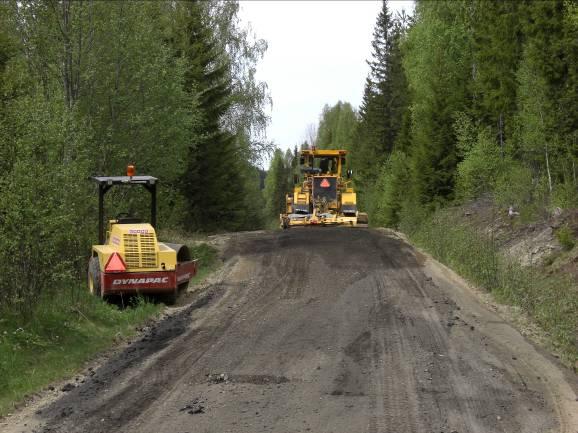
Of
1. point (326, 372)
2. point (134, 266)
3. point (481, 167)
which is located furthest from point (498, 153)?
point (326, 372)

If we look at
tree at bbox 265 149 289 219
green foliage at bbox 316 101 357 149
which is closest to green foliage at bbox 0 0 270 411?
green foliage at bbox 316 101 357 149

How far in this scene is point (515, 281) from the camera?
12.7 m

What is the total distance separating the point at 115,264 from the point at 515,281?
7.60m

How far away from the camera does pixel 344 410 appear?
6.48 metres

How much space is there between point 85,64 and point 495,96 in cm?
1545

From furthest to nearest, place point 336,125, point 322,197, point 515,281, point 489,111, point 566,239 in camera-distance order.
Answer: point 336,125 → point 322,197 → point 489,111 → point 566,239 → point 515,281

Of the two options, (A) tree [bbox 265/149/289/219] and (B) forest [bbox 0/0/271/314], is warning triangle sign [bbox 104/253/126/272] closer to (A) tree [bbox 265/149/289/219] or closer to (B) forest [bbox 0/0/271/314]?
(B) forest [bbox 0/0/271/314]

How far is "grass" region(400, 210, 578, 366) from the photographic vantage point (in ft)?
33.2

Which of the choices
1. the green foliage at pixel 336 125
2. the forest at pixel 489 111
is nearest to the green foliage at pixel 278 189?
the green foliage at pixel 336 125

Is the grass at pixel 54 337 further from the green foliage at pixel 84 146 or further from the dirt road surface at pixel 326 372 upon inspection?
the dirt road surface at pixel 326 372

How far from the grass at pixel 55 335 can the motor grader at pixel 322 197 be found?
1399cm

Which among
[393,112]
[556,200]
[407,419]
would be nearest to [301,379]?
[407,419]

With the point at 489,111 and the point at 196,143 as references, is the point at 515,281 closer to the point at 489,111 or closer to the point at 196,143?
the point at 196,143

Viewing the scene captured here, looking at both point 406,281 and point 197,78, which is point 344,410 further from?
point 197,78
